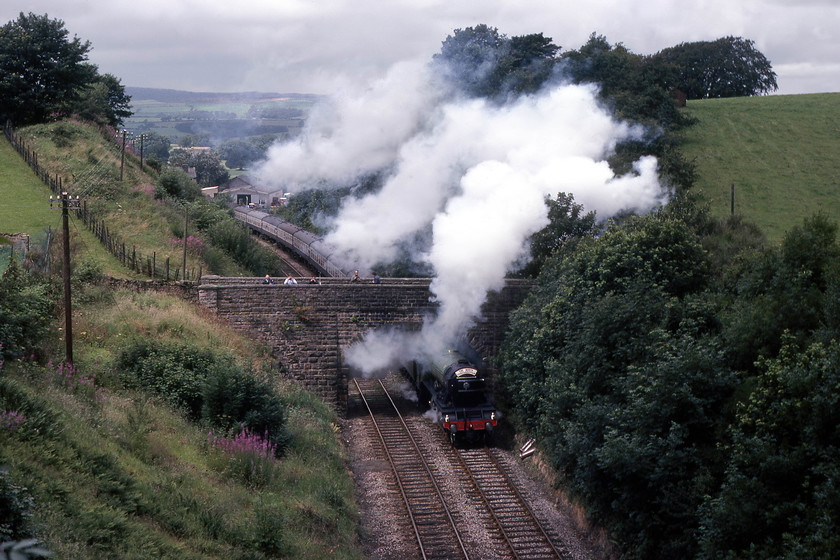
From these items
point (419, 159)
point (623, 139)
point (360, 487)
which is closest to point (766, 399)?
point (360, 487)

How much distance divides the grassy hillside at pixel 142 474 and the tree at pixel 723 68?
211 feet

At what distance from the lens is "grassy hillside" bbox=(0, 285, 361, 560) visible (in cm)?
1078

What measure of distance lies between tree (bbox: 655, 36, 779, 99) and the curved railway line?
60272mm

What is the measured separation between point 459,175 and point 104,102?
34.0 metres

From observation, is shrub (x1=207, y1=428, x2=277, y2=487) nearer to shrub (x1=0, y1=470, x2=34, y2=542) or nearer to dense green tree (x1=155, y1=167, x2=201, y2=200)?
shrub (x1=0, y1=470, x2=34, y2=542)

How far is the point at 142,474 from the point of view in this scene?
13.6 metres

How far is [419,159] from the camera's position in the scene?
110ft

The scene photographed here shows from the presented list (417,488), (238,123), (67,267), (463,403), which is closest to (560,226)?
(463,403)

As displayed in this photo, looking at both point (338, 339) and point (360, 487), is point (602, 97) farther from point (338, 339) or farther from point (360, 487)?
point (360, 487)

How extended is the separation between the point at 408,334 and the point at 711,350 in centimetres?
1299

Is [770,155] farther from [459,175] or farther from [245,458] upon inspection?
[245,458]

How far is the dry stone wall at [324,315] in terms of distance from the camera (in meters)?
25.3

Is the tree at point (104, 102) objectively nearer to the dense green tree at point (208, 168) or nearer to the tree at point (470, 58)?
the dense green tree at point (208, 168)

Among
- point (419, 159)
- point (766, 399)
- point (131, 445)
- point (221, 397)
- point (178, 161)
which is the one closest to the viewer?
point (766, 399)
